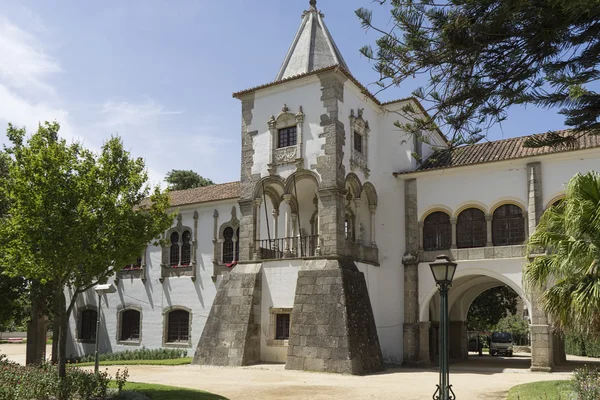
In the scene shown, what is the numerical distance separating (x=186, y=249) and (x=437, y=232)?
12.3 m

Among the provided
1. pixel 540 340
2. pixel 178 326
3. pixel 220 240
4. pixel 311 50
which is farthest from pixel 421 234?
pixel 178 326

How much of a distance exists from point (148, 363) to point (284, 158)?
9.63 meters

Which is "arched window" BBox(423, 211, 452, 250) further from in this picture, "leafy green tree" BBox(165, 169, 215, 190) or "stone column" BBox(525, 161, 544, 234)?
"leafy green tree" BBox(165, 169, 215, 190)

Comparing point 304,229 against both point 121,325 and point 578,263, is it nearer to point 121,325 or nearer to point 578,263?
point 121,325

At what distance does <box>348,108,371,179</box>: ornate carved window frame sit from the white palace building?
64mm

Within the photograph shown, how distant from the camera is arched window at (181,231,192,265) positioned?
28.3 meters

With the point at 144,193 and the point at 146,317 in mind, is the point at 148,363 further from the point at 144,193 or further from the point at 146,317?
the point at 144,193

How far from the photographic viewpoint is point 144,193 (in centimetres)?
1398

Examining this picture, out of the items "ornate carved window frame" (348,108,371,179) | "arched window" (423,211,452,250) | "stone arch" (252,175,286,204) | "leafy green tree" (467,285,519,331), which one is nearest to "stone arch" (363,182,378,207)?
"ornate carved window frame" (348,108,371,179)

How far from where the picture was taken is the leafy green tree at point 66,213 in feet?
40.1

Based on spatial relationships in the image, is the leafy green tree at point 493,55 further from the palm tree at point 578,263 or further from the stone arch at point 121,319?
the stone arch at point 121,319

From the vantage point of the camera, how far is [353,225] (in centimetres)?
2412

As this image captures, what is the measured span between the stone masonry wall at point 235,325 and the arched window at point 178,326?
19.9 feet

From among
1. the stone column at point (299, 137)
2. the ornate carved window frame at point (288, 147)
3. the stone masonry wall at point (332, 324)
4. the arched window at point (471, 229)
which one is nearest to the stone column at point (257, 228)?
the ornate carved window frame at point (288, 147)
